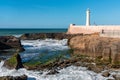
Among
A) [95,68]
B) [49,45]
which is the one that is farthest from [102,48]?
[49,45]

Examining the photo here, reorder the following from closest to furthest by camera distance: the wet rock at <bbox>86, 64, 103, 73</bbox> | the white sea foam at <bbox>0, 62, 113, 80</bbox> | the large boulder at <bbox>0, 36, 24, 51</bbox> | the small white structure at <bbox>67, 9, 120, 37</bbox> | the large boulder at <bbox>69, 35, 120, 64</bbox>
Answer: the white sea foam at <bbox>0, 62, 113, 80</bbox>
the wet rock at <bbox>86, 64, 103, 73</bbox>
the large boulder at <bbox>69, 35, 120, 64</bbox>
the small white structure at <bbox>67, 9, 120, 37</bbox>
the large boulder at <bbox>0, 36, 24, 51</bbox>

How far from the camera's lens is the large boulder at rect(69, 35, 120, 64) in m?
20.4

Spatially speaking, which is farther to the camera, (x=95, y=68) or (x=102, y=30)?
(x=102, y=30)

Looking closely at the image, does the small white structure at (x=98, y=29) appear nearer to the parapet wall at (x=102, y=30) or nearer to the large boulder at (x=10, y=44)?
the parapet wall at (x=102, y=30)

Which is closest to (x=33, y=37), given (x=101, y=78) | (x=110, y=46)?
(x=110, y=46)

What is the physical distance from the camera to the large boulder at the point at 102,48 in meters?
20.4

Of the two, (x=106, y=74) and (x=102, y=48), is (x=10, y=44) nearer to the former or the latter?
(x=102, y=48)

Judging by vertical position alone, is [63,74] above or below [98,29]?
below

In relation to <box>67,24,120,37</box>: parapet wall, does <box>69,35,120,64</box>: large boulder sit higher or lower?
lower

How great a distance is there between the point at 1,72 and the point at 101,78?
691cm

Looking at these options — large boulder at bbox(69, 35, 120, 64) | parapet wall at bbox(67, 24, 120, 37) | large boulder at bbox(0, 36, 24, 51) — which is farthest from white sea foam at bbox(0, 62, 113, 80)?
large boulder at bbox(0, 36, 24, 51)

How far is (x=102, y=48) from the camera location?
22234 mm

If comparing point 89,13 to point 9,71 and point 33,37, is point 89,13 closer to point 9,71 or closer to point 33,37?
point 33,37

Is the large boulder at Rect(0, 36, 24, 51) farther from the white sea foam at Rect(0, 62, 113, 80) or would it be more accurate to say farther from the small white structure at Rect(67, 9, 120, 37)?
the white sea foam at Rect(0, 62, 113, 80)
